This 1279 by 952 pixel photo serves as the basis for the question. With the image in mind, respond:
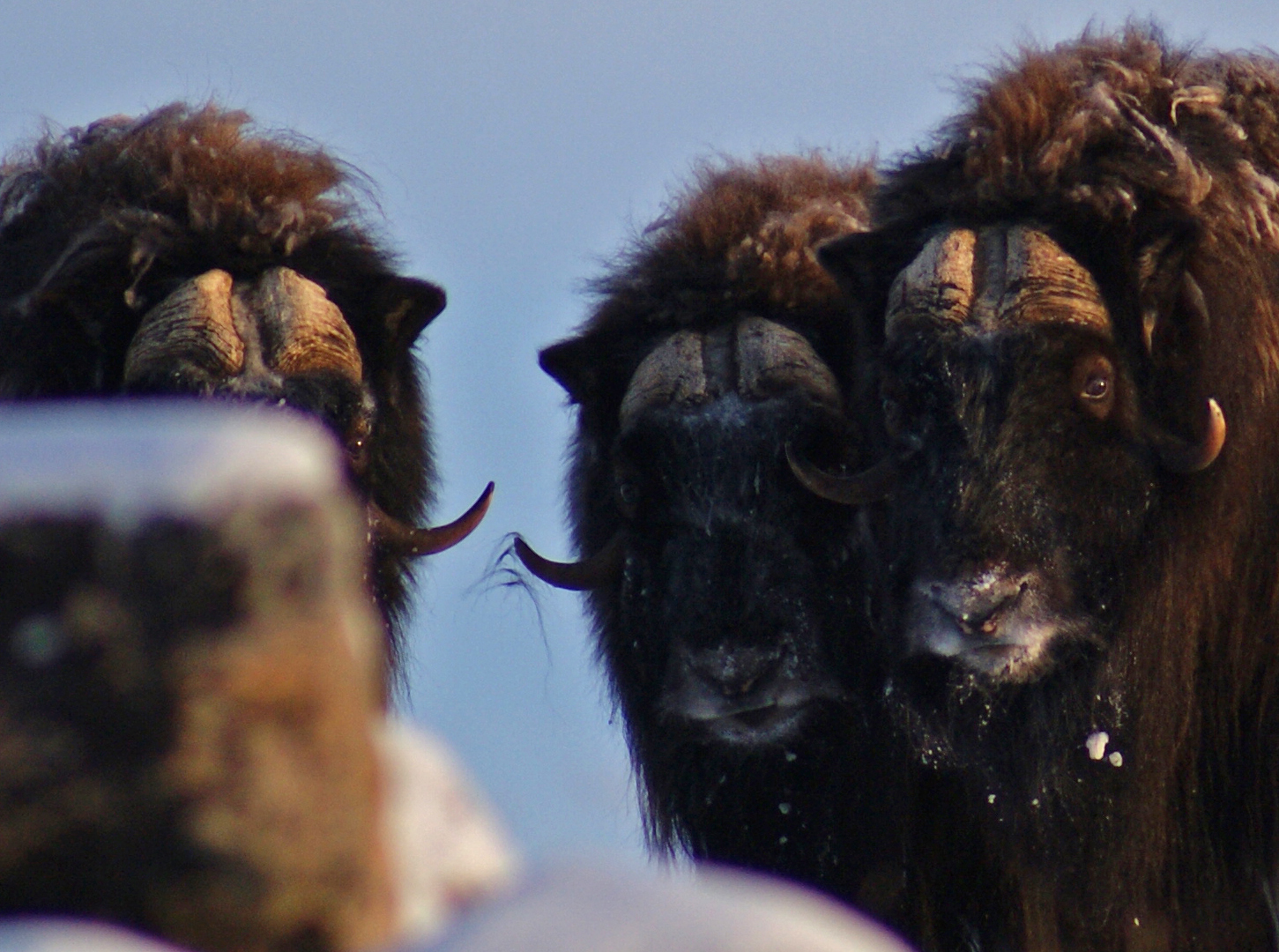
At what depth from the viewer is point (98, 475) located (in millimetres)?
1251

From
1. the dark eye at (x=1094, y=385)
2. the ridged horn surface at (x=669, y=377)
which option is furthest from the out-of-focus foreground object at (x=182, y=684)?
the ridged horn surface at (x=669, y=377)

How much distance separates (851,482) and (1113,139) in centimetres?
102

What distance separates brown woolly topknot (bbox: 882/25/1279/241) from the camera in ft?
14.2

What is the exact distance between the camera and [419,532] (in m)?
5.22

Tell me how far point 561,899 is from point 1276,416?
3.42m

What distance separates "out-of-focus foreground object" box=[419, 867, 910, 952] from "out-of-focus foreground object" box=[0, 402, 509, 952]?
17 cm

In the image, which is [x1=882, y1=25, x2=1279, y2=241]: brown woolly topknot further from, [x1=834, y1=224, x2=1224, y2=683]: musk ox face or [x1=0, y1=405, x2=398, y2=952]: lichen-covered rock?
[x1=0, y1=405, x2=398, y2=952]: lichen-covered rock

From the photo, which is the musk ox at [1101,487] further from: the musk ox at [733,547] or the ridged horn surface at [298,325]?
the ridged horn surface at [298,325]

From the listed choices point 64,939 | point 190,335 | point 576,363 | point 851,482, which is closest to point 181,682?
point 64,939

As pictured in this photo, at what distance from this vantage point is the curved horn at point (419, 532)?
510 centimetres

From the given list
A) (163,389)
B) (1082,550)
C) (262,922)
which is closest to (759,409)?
(1082,550)

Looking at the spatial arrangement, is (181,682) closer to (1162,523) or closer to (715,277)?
(1162,523)

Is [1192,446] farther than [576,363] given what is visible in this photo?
No

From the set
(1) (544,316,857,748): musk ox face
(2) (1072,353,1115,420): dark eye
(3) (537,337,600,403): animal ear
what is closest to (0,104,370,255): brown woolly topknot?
(3) (537,337,600,403): animal ear
